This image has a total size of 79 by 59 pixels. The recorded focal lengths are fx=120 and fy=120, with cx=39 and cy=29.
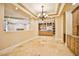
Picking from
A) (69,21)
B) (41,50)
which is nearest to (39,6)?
(69,21)

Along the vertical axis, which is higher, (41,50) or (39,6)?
(39,6)

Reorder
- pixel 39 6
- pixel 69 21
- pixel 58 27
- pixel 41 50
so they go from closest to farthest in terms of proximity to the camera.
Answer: pixel 41 50
pixel 69 21
pixel 39 6
pixel 58 27

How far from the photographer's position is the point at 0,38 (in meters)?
5.05

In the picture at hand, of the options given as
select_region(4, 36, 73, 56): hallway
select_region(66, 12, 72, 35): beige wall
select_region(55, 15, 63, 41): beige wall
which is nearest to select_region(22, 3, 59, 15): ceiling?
select_region(66, 12, 72, 35): beige wall

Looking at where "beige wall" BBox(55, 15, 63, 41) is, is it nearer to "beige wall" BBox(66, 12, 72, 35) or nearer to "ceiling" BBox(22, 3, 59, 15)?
"ceiling" BBox(22, 3, 59, 15)

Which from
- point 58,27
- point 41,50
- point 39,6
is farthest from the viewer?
point 58,27

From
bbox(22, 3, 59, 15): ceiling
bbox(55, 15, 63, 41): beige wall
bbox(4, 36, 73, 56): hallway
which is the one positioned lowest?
bbox(4, 36, 73, 56): hallway

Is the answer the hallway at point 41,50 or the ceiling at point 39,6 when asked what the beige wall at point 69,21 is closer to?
the ceiling at point 39,6

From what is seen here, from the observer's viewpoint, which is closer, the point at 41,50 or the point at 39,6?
the point at 41,50

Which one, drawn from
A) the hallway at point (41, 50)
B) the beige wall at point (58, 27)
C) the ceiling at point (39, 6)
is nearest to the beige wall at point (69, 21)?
the ceiling at point (39, 6)

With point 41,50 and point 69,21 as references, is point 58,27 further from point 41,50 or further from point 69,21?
point 41,50

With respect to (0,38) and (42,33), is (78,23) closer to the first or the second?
(0,38)

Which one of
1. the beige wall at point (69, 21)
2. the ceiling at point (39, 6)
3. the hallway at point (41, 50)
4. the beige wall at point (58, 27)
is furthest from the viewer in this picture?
the beige wall at point (58, 27)

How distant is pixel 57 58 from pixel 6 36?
3.54 m
